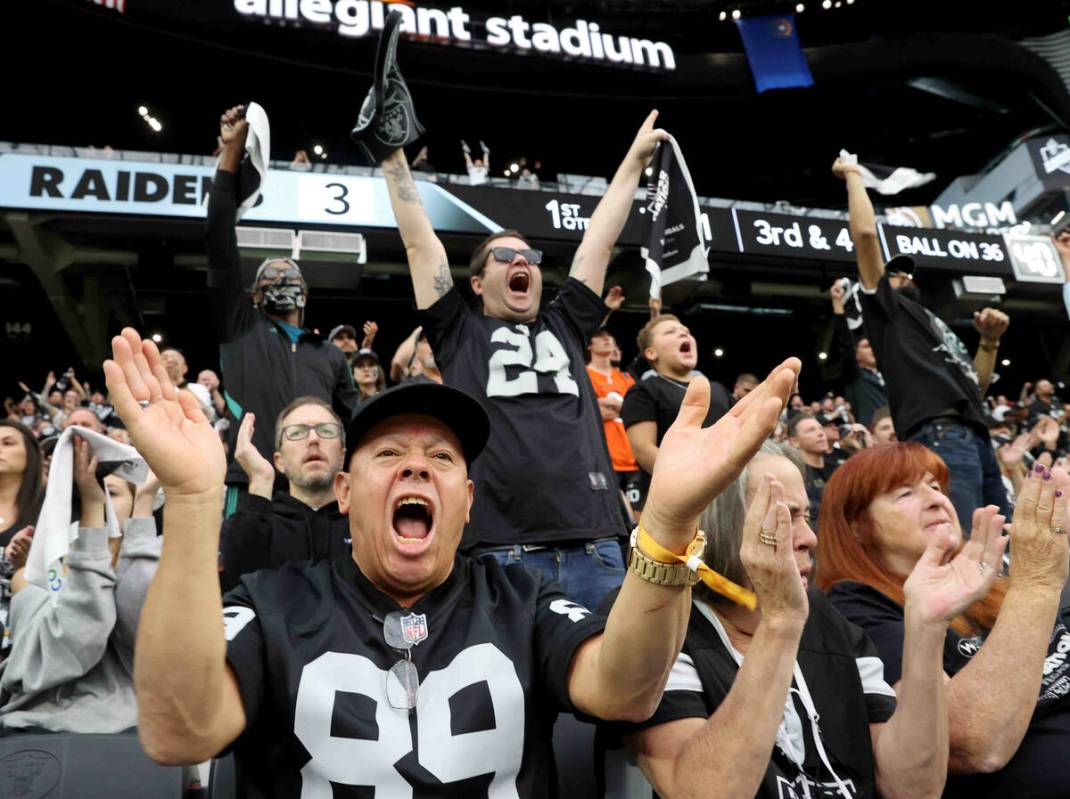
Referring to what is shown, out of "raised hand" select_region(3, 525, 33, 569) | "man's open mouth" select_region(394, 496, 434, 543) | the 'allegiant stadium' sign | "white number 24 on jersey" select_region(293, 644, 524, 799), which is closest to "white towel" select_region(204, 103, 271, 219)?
"raised hand" select_region(3, 525, 33, 569)

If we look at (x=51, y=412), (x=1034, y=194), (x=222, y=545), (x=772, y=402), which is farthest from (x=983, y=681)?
(x=1034, y=194)

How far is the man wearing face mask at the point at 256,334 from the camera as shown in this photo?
350cm

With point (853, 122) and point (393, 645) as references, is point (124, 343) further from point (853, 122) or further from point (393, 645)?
point (853, 122)

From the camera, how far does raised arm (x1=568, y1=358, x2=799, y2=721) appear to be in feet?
4.20

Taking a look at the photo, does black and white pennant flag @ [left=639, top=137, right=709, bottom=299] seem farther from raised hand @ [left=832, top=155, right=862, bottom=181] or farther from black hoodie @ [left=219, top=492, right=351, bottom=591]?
black hoodie @ [left=219, top=492, right=351, bottom=591]

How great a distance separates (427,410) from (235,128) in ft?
7.18

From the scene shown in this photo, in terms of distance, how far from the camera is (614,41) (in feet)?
59.1

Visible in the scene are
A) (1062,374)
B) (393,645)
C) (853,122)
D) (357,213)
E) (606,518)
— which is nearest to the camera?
(393,645)

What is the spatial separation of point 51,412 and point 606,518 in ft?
21.0

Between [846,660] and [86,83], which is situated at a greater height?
[86,83]

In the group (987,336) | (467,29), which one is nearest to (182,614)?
(987,336)

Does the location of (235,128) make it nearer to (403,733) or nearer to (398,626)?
(398,626)

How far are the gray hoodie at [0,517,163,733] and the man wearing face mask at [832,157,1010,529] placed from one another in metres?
3.10

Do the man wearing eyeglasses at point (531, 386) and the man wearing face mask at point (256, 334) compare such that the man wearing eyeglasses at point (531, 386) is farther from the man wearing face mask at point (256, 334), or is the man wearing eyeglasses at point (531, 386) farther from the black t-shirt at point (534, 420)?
the man wearing face mask at point (256, 334)
